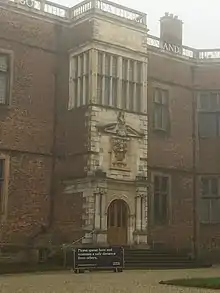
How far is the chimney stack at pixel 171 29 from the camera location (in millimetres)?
28438

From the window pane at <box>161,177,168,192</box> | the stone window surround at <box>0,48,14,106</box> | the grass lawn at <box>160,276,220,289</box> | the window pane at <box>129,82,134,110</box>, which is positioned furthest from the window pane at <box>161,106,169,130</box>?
the grass lawn at <box>160,276,220,289</box>

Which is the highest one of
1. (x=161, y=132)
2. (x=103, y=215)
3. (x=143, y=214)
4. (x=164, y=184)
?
(x=161, y=132)

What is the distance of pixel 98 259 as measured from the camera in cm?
1722

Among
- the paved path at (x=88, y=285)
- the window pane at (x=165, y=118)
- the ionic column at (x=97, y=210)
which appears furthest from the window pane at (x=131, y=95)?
the paved path at (x=88, y=285)

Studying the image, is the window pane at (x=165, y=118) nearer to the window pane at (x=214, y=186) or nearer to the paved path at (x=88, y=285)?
the window pane at (x=214, y=186)

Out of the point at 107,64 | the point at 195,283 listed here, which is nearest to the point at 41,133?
the point at 107,64

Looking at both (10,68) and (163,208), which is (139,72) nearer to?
(10,68)

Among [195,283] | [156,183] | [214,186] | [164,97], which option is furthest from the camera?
[214,186]

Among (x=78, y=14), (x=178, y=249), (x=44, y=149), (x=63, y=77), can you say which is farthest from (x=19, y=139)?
(x=178, y=249)

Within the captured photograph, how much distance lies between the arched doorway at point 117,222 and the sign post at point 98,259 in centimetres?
424

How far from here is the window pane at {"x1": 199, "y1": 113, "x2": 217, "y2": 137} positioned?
27.6 meters

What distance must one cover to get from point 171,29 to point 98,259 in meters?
15.0

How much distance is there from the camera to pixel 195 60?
2802 centimetres

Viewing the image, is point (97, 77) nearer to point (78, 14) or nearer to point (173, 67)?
point (78, 14)
